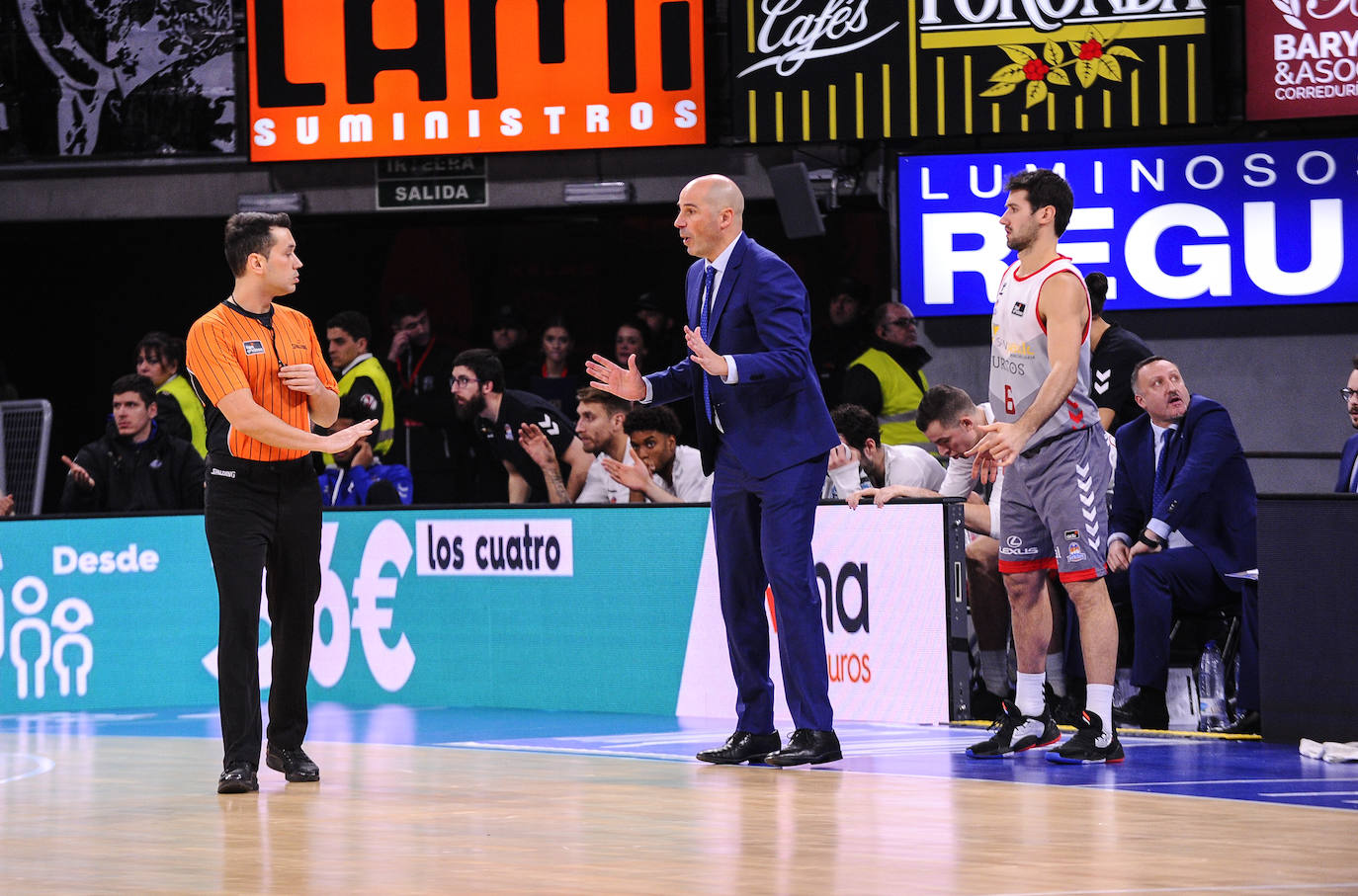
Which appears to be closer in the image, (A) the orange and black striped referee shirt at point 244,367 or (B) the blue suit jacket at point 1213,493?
(A) the orange and black striped referee shirt at point 244,367

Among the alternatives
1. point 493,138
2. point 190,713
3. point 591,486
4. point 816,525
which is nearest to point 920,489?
point 816,525

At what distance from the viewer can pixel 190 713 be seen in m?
9.51

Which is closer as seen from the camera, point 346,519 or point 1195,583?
point 1195,583

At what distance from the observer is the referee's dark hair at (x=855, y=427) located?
8.84 metres

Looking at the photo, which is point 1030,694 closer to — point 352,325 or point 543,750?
point 543,750

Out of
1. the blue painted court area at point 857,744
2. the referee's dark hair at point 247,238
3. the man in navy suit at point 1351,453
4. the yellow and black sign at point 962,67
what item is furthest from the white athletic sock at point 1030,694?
the yellow and black sign at point 962,67

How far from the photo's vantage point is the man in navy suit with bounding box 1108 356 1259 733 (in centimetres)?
773

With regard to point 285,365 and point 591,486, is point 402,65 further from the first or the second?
point 285,365

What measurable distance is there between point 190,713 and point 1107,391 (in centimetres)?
481

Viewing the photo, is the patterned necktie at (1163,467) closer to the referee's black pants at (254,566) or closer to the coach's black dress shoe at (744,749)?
the coach's black dress shoe at (744,749)

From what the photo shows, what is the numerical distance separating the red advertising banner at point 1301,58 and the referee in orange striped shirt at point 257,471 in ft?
23.5

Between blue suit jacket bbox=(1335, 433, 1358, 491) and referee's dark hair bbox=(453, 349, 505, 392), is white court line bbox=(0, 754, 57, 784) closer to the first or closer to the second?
referee's dark hair bbox=(453, 349, 505, 392)

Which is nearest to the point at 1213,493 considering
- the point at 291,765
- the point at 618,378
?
the point at 618,378

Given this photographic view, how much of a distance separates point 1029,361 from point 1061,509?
525mm
